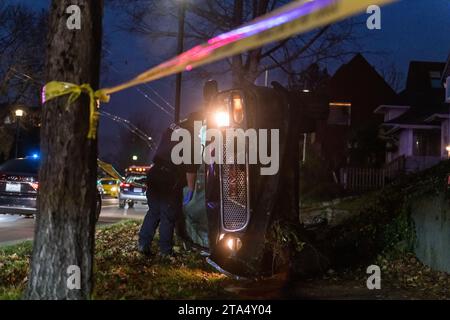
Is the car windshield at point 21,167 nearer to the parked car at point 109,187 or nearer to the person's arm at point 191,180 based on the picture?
the person's arm at point 191,180

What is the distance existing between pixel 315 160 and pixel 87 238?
22.8 metres

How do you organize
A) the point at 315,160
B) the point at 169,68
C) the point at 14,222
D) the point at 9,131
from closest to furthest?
the point at 169,68 < the point at 14,222 < the point at 315,160 < the point at 9,131

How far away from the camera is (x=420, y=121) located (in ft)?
108

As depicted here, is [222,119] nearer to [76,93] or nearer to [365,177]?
[76,93]

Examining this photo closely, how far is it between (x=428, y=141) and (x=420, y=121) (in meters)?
1.53

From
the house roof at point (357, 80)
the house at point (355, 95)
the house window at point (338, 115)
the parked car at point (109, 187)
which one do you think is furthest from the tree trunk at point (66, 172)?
the house roof at point (357, 80)

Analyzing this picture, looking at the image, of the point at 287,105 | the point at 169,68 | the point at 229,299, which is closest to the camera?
the point at 169,68

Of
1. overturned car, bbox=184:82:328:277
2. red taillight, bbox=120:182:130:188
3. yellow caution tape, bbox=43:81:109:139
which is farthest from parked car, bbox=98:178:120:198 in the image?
yellow caution tape, bbox=43:81:109:139

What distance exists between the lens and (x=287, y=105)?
279 inches

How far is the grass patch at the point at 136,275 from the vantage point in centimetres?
560

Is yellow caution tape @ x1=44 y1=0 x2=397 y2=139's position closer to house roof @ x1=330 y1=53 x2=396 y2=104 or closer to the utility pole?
the utility pole

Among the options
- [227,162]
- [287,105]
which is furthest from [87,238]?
[287,105]

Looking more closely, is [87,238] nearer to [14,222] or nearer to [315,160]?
[14,222]

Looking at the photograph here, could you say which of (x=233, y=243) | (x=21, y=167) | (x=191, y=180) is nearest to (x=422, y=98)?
(x=21, y=167)
